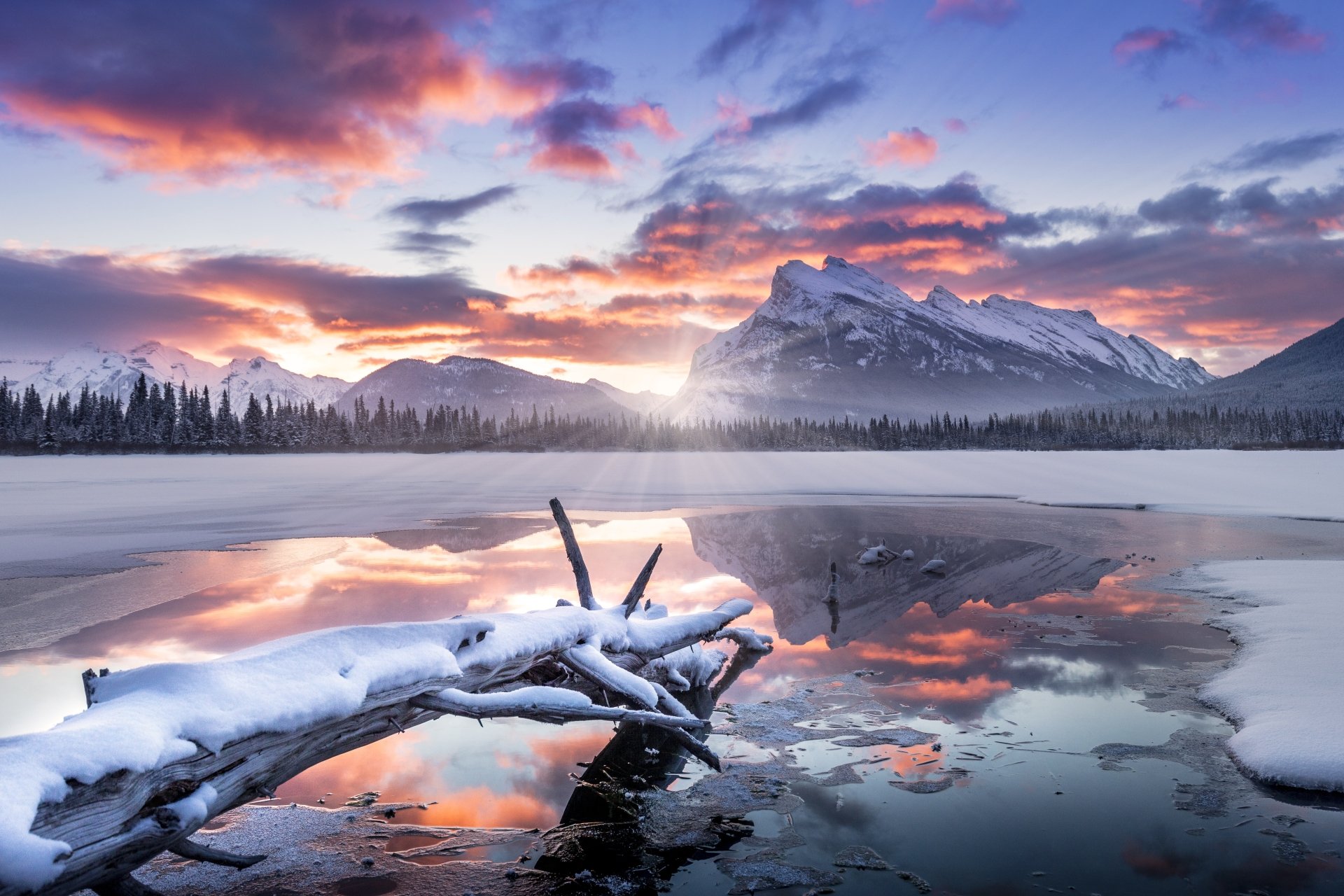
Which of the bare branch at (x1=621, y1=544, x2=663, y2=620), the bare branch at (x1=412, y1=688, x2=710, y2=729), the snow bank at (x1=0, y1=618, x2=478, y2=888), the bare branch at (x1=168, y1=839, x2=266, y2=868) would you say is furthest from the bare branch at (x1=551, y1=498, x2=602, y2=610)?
the bare branch at (x1=168, y1=839, x2=266, y2=868)

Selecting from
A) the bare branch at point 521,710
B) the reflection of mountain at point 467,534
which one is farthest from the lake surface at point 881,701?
the reflection of mountain at point 467,534

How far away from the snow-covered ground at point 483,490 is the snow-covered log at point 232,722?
2012cm

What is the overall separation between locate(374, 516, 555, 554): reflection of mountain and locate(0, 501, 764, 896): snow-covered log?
19877 mm

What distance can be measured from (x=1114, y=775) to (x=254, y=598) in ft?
60.5

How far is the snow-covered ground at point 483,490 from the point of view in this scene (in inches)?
1256

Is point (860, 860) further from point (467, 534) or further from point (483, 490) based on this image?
point (483, 490)

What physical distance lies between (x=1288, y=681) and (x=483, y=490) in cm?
5217

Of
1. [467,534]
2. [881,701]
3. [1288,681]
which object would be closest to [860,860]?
[881,701]

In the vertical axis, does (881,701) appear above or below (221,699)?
below

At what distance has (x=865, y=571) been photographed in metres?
24.8

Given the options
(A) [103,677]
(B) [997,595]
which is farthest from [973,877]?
(B) [997,595]

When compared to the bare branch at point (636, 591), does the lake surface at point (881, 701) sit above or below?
below

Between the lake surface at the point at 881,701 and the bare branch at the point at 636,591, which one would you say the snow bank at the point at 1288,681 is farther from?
the bare branch at the point at 636,591

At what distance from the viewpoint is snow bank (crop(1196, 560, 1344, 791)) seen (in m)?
9.44
